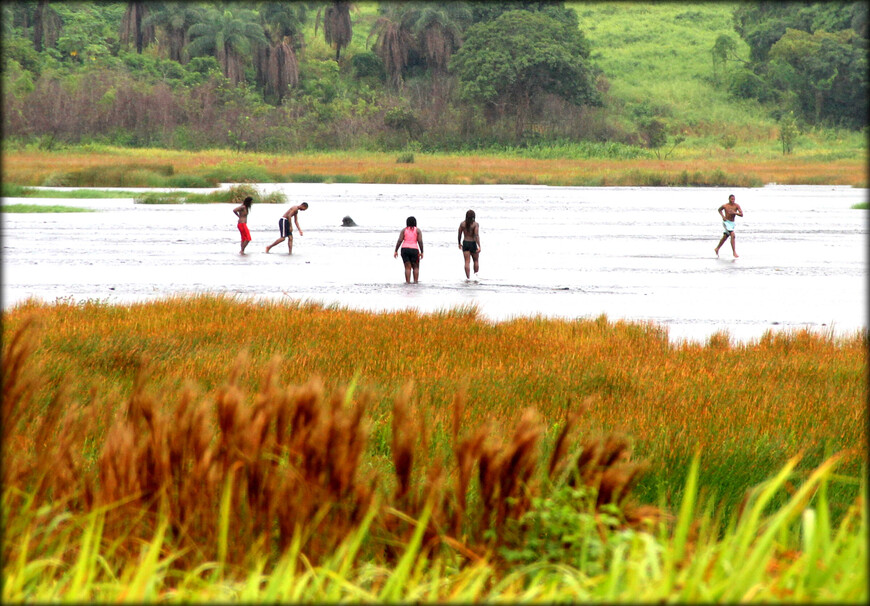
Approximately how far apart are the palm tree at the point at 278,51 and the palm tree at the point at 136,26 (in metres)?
9.93

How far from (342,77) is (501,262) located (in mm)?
82600

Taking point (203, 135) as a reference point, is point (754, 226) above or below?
below

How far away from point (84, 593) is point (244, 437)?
0.80 meters

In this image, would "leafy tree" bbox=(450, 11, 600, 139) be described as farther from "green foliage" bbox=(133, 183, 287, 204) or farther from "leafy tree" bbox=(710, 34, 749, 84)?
"green foliage" bbox=(133, 183, 287, 204)

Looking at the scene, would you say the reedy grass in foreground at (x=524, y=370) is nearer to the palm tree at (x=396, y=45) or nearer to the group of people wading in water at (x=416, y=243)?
the group of people wading in water at (x=416, y=243)

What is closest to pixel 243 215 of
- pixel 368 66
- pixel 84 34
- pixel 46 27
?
pixel 46 27

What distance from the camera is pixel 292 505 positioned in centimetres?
353

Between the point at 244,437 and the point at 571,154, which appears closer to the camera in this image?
the point at 244,437

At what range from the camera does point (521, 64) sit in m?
85.2

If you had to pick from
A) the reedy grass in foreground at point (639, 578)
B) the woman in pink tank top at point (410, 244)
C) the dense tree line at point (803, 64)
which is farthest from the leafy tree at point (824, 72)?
the reedy grass in foreground at point (639, 578)

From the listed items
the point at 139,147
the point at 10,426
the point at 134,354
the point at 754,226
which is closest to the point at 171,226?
the point at 754,226

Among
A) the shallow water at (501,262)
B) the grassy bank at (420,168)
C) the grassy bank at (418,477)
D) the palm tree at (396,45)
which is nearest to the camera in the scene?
the grassy bank at (418,477)

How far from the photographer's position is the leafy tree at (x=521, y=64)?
85.6m

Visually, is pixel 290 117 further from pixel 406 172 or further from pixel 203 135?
pixel 406 172
